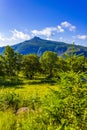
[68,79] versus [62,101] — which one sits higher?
[68,79]

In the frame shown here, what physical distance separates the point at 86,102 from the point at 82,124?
60 centimetres

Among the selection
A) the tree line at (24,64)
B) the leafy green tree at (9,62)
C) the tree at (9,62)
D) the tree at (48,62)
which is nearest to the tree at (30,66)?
the tree line at (24,64)

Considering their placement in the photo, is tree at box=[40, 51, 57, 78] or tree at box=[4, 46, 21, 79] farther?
tree at box=[40, 51, 57, 78]

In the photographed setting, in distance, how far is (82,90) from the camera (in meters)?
6.56

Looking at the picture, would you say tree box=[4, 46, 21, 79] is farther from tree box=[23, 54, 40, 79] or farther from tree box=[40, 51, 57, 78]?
tree box=[40, 51, 57, 78]

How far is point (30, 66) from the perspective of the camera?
7612cm

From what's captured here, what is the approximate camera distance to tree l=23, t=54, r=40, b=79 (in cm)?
7597

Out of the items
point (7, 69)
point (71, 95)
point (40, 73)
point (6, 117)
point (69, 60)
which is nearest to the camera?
point (71, 95)

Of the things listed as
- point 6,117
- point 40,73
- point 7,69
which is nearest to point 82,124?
point 6,117

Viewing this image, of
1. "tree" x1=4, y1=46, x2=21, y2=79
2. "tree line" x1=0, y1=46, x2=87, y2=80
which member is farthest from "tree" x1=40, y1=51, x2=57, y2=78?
"tree" x1=4, y1=46, x2=21, y2=79

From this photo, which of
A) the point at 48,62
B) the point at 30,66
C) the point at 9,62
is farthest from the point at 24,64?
the point at 48,62

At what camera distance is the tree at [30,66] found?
249 ft

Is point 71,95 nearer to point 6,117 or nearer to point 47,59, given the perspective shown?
point 6,117

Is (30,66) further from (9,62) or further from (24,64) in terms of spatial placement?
(9,62)
